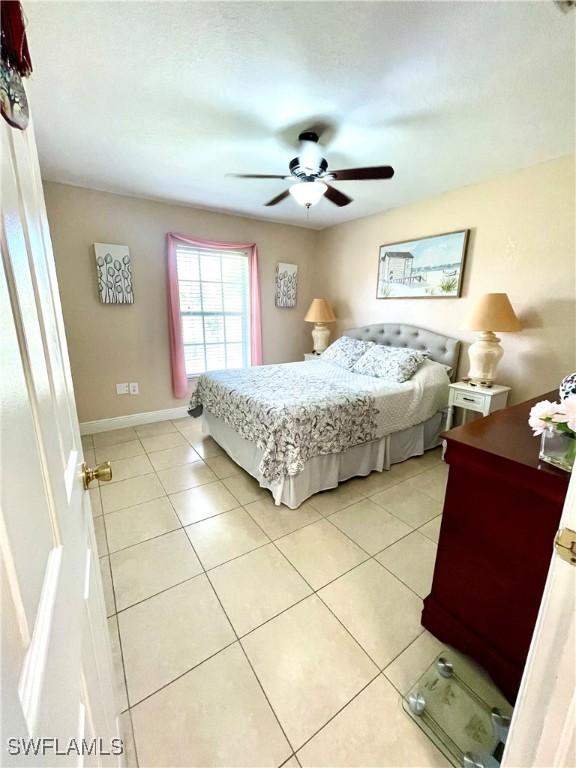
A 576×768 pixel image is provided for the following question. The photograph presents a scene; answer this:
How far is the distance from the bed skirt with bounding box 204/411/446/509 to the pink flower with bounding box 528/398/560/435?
55.8 inches

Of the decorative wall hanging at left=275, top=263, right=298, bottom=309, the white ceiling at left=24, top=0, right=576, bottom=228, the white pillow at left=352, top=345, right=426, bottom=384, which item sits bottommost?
the white pillow at left=352, top=345, right=426, bottom=384

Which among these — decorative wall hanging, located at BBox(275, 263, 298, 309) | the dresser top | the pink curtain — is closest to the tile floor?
the dresser top

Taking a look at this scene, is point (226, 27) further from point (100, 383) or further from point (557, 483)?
point (100, 383)

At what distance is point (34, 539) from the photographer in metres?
0.37

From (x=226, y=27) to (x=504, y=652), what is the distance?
8.51 feet

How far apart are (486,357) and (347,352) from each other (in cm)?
135

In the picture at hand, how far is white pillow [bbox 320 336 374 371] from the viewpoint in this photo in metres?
3.40

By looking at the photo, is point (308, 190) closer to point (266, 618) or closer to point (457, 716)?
point (266, 618)

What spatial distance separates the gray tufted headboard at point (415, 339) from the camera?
302 centimetres

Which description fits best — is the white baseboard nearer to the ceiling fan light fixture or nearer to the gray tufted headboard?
the gray tufted headboard

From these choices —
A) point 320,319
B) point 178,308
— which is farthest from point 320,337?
point 178,308

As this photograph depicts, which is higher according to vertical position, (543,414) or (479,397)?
(543,414)

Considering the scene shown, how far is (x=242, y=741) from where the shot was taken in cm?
100

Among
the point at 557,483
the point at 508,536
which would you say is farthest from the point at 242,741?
the point at 557,483
